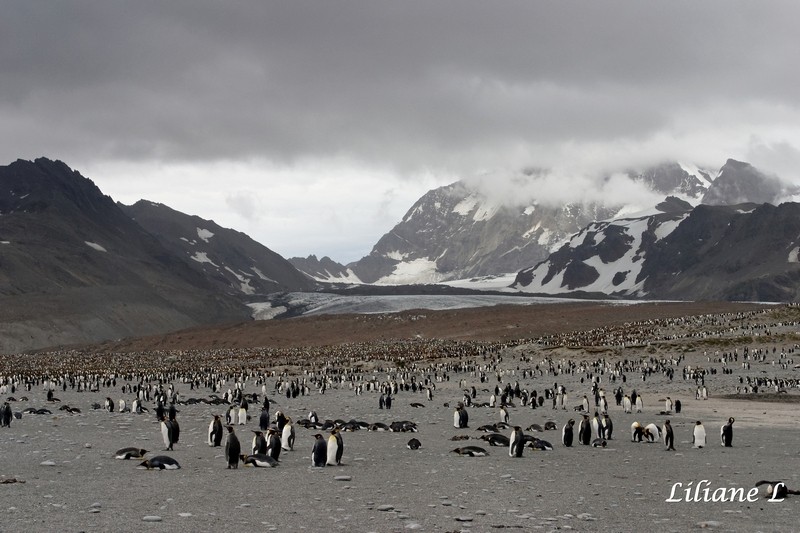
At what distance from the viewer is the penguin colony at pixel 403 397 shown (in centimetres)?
1891

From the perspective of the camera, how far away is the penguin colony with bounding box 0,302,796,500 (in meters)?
18.9

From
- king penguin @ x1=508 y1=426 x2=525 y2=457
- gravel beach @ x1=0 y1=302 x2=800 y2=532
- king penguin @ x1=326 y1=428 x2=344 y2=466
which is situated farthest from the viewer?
king penguin @ x1=508 y1=426 x2=525 y2=457

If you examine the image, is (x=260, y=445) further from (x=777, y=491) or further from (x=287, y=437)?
(x=777, y=491)

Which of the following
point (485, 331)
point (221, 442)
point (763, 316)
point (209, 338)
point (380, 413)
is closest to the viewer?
point (221, 442)

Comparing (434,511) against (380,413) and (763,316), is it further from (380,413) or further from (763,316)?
(763,316)

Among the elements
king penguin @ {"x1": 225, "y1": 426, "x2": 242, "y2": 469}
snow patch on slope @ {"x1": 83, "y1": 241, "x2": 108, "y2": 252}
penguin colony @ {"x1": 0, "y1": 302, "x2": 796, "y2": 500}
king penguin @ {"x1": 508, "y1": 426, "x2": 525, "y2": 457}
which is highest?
snow patch on slope @ {"x1": 83, "y1": 241, "x2": 108, "y2": 252}

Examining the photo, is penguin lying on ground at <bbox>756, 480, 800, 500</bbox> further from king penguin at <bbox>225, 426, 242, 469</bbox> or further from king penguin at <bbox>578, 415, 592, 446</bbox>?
king penguin at <bbox>225, 426, 242, 469</bbox>

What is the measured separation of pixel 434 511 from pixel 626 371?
45.0 m

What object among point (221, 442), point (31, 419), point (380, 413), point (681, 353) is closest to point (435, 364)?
point (681, 353)

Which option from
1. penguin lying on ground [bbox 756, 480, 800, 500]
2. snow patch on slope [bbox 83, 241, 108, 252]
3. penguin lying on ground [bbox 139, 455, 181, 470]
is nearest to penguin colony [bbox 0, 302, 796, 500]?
penguin lying on ground [bbox 139, 455, 181, 470]

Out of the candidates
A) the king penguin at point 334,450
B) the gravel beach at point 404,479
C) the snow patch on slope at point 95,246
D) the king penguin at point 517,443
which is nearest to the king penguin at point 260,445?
the gravel beach at point 404,479

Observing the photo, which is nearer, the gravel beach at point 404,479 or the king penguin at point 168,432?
the gravel beach at point 404,479

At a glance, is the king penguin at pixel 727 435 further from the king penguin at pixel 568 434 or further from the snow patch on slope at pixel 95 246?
the snow patch on slope at pixel 95 246

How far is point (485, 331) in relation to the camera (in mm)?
97188
